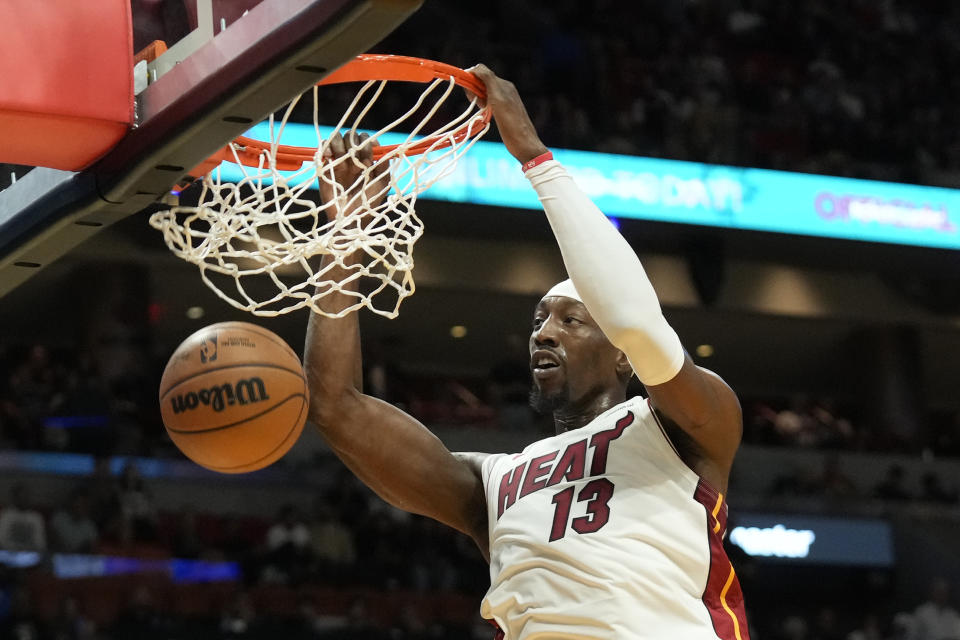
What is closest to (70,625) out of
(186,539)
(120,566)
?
(120,566)

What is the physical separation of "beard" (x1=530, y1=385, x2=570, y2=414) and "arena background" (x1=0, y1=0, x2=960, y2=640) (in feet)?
19.3

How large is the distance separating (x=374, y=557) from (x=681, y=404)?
749 cm

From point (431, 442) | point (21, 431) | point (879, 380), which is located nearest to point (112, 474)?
point (21, 431)

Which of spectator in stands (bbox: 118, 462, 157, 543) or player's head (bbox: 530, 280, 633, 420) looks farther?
spectator in stands (bbox: 118, 462, 157, 543)

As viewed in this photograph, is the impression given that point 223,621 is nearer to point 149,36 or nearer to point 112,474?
point 112,474

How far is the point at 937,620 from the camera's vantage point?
1125cm

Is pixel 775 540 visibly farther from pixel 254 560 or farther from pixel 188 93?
pixel 188 93

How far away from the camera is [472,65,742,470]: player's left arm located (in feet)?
9.50

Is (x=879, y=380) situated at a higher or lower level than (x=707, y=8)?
lower

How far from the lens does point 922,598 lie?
1248cm

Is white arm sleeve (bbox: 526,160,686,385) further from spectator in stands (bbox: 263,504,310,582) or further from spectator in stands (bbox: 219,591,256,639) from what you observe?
spectator in stands (bbox: 263,504,310,582)

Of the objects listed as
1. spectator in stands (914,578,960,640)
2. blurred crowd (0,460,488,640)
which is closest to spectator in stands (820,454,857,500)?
spectator in stands (914,578,960,640)

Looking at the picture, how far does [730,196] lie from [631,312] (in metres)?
9.93

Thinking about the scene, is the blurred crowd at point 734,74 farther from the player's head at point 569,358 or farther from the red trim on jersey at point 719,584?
the red trim on jersey at point 719,584
